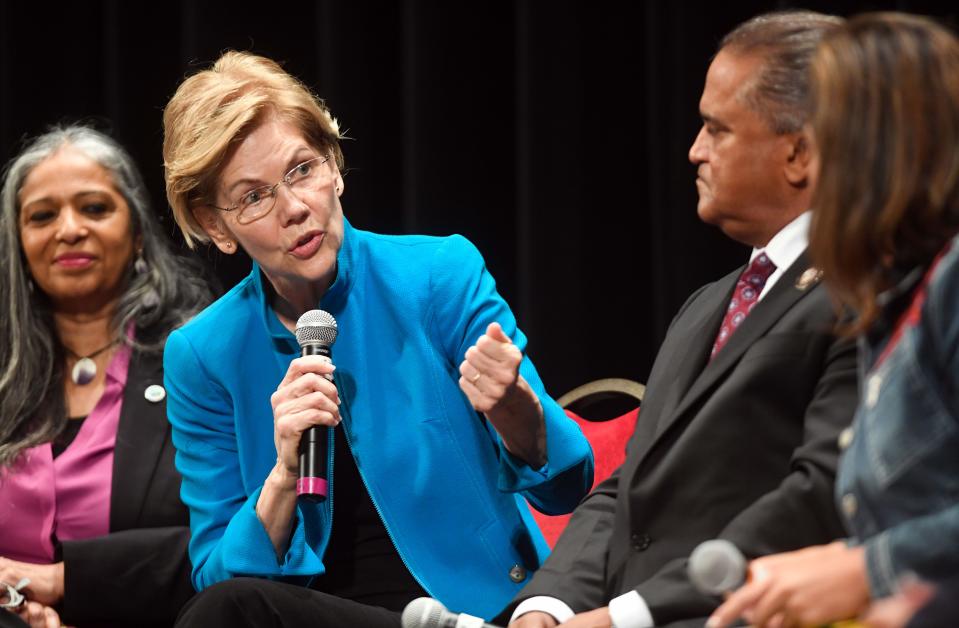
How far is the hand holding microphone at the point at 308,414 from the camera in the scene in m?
2.06

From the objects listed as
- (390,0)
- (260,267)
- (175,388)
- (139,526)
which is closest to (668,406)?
(260,267)

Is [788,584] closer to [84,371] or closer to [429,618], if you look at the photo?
[429,618]

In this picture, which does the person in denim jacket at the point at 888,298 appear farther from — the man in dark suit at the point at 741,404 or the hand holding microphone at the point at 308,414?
the hand holding microphone at the point at 308,414

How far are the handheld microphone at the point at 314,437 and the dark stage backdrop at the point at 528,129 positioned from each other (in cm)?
109

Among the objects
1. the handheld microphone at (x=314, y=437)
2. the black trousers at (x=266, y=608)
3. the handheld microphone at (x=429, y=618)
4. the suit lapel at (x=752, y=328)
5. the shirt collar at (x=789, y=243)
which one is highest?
the shirt collar at (x=789, y=243)

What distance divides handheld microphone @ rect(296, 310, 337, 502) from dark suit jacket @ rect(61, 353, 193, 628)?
716mm

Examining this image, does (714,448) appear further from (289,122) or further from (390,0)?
(390,0)

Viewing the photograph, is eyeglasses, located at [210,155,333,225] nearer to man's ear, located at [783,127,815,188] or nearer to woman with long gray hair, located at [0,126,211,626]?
woman with long gray hair, located at [0,126,211,626]

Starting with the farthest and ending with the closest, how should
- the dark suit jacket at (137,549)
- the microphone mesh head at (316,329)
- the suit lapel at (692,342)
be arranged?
the dark suit jacket at (137,549), the microphone mesh head at (316,329), the suit lapel at (692,342)

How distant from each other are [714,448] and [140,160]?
7.93 ft

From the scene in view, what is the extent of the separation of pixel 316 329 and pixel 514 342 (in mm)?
377

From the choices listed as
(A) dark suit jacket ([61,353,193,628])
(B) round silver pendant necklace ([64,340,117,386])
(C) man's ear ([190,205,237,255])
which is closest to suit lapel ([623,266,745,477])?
(C) man's ear ([190,205,237,255])

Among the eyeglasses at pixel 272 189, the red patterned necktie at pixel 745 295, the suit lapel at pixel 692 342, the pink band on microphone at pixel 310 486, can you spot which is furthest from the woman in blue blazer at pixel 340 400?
the red patterned necktie at pixel 745 295

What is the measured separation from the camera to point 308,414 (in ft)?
6.77
